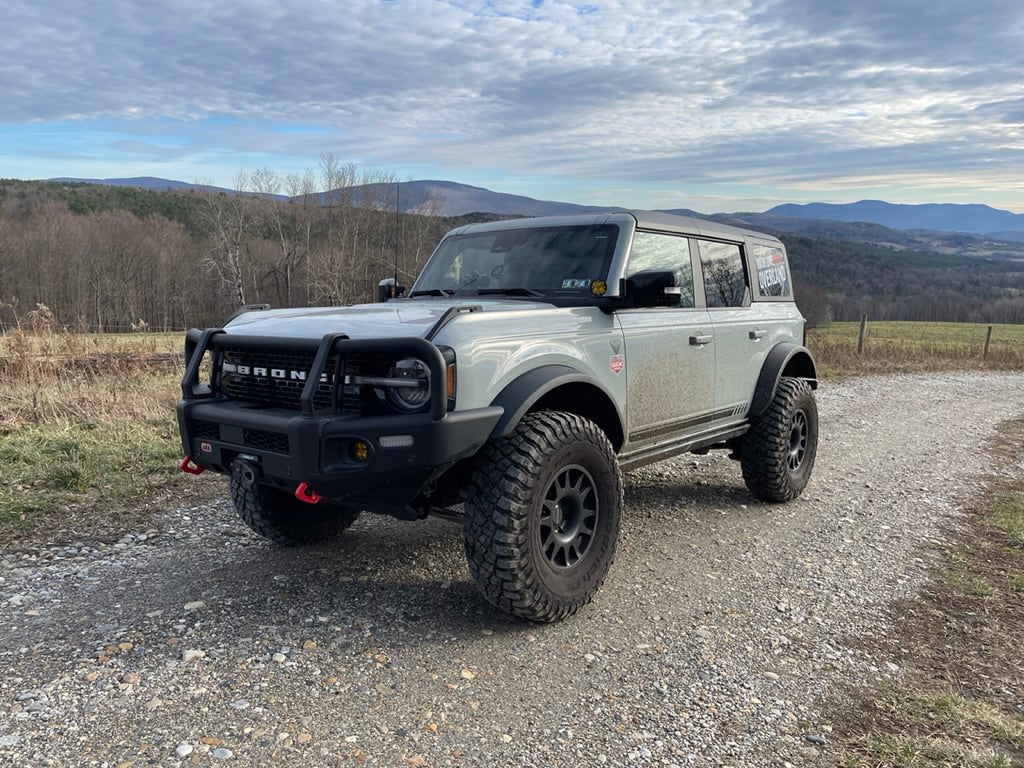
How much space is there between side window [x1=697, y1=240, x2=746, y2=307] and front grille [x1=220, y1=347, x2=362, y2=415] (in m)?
2.92

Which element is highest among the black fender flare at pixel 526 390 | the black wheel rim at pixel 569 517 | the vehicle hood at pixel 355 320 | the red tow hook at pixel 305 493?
the vehicle hood at pixel 355 320

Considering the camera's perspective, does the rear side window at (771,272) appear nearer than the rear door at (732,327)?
No

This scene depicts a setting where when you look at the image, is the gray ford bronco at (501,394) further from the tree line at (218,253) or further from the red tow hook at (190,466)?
the tree line at (218,253)

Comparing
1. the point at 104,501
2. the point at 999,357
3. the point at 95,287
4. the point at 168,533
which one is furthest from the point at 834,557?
the point at 95,287

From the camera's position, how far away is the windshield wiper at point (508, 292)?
4.49m

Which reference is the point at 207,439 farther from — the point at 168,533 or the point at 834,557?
the point at 834,557

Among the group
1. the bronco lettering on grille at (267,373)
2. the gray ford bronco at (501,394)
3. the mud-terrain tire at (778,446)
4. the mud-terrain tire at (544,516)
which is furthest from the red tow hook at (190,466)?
the mud-terrain tire at (778,446)

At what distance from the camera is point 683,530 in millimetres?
5160

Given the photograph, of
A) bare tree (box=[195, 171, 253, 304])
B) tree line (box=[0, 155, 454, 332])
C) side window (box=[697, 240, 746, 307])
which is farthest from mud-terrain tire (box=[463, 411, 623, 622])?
bare tree (box=[195, 171, 253, 304])

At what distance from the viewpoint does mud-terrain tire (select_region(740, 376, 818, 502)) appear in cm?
561

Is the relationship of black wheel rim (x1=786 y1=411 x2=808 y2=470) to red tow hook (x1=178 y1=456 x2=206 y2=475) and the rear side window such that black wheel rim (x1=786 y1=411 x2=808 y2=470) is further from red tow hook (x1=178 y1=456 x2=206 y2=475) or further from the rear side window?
red tow hook (x1=178 y1=456 x2=206 y2=475)

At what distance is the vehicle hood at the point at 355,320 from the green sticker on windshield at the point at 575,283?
0.98ft

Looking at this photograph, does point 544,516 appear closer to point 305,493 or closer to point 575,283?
point 305,493

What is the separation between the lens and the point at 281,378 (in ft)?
11.7
